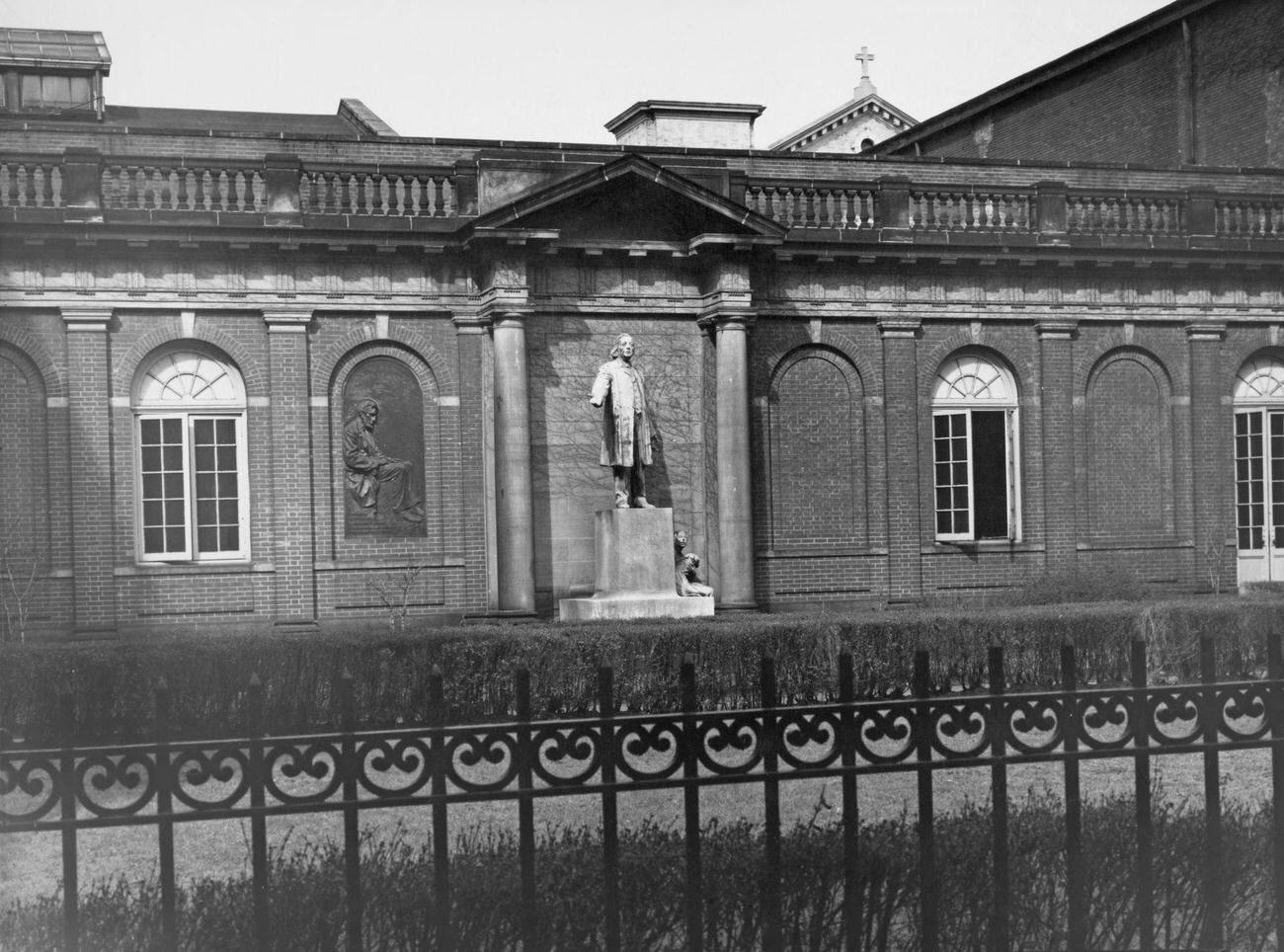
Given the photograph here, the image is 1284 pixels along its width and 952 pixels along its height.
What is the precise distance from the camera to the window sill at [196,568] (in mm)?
22500

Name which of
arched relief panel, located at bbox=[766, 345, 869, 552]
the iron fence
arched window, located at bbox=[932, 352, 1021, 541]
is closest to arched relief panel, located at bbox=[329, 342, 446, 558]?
arched relief panel, located at bbox=[766, 345, 869, 552]

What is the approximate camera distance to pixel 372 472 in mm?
23438

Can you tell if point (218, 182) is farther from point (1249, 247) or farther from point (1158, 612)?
point (1249, 247)

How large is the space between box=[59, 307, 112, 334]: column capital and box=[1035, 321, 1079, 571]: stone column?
14.3 metres

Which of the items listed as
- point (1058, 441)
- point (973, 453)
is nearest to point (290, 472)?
point (973, 453)

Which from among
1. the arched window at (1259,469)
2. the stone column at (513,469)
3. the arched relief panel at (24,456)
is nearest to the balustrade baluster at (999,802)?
the stone column at (513,469)

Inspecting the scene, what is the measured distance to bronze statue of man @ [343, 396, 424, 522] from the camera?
23.4 m

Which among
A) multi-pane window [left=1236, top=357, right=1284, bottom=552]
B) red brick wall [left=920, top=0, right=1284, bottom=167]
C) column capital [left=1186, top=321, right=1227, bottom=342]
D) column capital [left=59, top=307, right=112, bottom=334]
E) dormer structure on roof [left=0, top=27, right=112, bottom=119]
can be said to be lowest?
multi-pane window [left=1236, top=357, right=1284, bottom=552]

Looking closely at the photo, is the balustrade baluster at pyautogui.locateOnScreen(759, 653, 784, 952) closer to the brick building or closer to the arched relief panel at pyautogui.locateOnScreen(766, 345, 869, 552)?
the brick building

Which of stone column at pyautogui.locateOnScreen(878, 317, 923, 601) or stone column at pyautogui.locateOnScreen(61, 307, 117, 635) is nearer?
stone column at pyautogui.locateOnScreen(61, 307, 117, 635)

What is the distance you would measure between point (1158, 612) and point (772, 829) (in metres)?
13.8

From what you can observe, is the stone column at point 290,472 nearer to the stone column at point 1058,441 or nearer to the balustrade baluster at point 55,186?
the balustrade baluster at point 55,186

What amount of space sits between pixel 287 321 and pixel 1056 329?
12113 mm

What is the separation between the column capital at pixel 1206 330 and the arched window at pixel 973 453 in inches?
128
